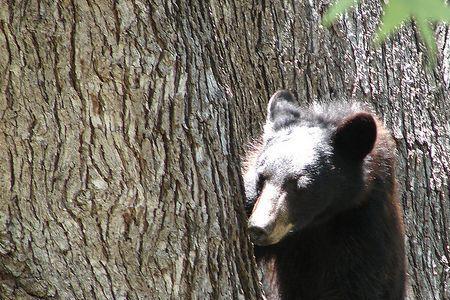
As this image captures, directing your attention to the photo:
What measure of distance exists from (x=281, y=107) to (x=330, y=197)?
0.66 metres

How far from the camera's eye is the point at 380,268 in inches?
180

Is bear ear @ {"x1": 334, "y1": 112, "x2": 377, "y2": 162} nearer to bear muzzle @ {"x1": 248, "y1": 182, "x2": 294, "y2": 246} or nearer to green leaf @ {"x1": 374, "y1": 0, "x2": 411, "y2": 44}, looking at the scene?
bear muzzle @ {"x1": 248, "y1": 182, "x2": 294, "y2": 246}

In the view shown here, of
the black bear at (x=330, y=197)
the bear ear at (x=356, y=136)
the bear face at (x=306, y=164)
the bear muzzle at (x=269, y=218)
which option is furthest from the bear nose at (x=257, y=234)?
the bear ear at (x=356, y=136)

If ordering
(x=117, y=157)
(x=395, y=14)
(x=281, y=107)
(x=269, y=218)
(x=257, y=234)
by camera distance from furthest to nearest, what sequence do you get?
(x=281, y=107), (x=269, y=218), (x=257, y=234), (x=117, y=157), (x=395, y=14)

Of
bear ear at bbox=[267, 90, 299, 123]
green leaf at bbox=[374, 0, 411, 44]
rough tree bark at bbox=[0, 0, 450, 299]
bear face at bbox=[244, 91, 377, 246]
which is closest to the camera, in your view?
green leaf at bbox=[374, 0, 411, 44]

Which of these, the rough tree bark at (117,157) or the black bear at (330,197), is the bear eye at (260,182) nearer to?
the black bear at (330,197)

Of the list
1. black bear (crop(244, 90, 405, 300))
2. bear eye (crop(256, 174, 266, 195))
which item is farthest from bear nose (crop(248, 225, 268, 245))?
bear eye (crop(256, 174, 266, 195))

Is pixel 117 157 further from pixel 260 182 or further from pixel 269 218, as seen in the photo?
pixel 260 182

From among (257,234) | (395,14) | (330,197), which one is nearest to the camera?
(395,14)

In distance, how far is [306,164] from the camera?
14.7 feet

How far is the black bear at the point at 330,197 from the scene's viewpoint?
445 centimetres

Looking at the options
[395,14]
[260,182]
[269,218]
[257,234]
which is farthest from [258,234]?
[395,14]

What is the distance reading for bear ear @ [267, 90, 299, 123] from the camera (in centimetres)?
473

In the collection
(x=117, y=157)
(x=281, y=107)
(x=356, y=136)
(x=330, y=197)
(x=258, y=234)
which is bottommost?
(x=258, y=234)
